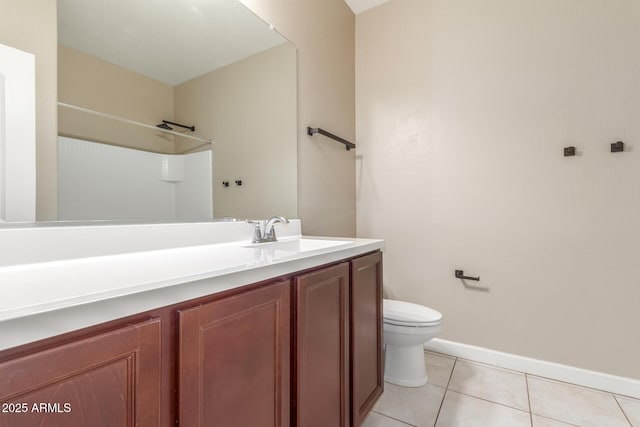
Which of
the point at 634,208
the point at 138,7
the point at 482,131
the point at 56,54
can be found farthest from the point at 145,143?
the point at 634,208

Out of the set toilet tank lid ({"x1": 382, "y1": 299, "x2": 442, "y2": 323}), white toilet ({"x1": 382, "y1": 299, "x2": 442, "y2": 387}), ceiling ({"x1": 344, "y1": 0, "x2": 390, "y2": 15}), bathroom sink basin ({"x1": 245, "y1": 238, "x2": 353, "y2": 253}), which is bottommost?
white toilet ({"x1": 382, "y1": 299, "x2": 442, "y2": 387})

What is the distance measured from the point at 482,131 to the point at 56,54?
2.15m

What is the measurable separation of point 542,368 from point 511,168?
1239mm

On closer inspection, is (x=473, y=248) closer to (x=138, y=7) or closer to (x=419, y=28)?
(x=419, y=28)

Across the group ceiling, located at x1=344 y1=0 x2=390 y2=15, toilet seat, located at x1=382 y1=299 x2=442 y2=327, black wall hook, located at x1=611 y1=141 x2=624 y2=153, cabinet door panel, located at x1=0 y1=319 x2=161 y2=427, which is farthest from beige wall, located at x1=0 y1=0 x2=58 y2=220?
black wall hook, located at x1=611 y1=141 x2=624 y2=153

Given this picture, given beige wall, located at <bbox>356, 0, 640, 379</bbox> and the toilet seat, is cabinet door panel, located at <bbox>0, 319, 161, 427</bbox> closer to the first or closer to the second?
the toilet seat

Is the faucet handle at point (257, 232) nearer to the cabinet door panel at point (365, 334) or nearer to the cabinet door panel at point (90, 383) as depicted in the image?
the cabinet door panel at point (365, 334)

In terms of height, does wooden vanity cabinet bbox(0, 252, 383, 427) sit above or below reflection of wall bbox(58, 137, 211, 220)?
below

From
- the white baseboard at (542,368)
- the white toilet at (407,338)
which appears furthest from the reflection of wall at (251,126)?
the white baseboard at (542,368)

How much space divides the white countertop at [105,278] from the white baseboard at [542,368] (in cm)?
142

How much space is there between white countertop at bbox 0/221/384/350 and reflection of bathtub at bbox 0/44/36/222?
116 millimetres

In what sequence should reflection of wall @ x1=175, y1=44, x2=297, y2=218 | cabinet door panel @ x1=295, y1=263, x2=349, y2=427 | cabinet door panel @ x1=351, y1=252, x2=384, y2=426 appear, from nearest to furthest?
cabinet door panel @ x1=295, y1=263, x2=349, y2=427 < cabinet door panel @ x1=351, y1=252, x2=384, y2=426 < reflection of wall @ x1=175, y1=44, x2=297, y2=218

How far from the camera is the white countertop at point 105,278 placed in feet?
1.38

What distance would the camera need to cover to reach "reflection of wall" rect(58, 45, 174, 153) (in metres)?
0.92
